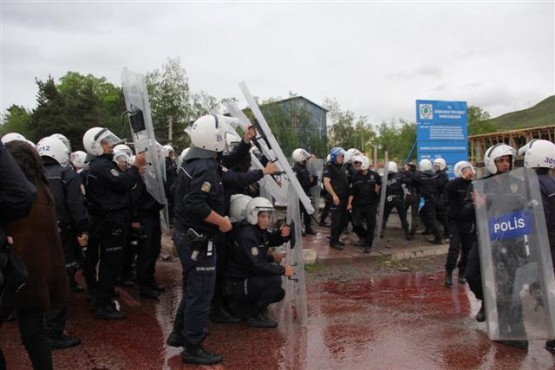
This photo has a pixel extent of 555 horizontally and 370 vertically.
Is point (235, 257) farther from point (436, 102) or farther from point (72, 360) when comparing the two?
point (436, 102)

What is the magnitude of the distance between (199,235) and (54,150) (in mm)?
1876

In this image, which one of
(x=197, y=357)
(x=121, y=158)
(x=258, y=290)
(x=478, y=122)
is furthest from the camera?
(x=478, y=122)

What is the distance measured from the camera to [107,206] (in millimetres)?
5449

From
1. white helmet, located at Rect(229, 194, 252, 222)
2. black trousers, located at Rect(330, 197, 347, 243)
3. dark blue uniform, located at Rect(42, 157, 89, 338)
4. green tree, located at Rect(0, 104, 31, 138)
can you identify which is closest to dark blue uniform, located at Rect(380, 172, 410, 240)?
black trousers, located at Rect(330, 197, 347, 243)

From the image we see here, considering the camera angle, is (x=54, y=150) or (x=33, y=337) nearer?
(x=33, y=337)

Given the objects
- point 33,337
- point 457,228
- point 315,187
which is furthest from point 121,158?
point 315,187

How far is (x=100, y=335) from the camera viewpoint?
4906 mm

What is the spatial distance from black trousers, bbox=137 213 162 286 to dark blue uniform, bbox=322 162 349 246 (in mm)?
4213

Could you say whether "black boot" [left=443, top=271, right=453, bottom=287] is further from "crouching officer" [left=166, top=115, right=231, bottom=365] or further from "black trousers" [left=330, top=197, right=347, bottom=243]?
"crouching officer" [left=166, top=115, right=231, bottom=365]

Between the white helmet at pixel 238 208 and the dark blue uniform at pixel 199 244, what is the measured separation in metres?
0.95

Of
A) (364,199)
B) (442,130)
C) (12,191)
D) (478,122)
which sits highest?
(478,122)

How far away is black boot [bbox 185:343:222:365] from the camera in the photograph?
4.13 m

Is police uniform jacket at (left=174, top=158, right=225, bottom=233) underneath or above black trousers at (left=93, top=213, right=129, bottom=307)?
above

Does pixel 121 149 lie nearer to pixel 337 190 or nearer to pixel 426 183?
pixel 337 190
